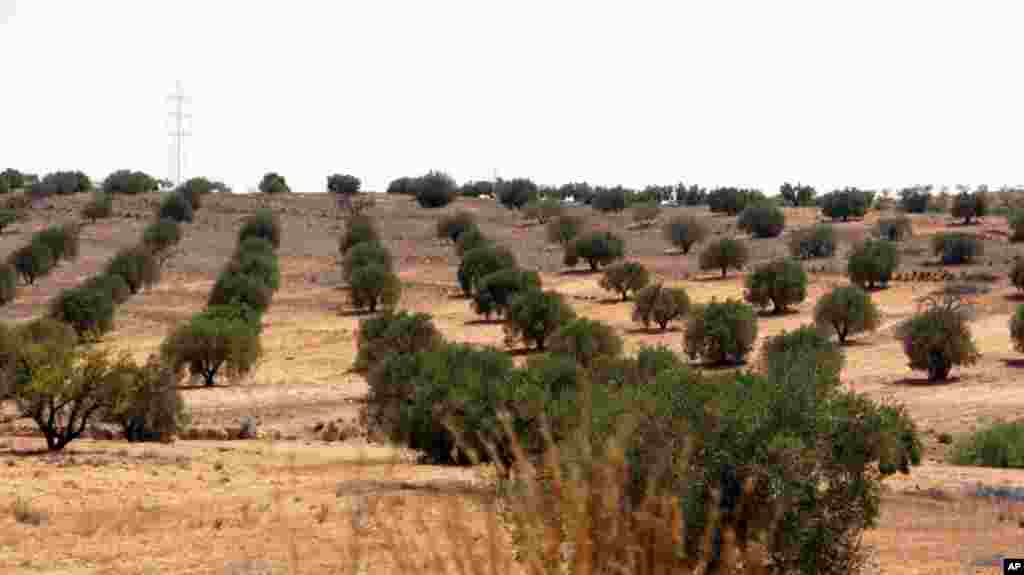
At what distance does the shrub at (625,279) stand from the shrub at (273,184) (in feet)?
254

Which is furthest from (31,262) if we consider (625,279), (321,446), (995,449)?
(995,449)

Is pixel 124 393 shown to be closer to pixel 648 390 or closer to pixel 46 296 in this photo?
pixel 648 390

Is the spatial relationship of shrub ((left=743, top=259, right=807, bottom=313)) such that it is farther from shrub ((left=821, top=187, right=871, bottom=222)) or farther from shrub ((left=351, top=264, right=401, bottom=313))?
shrub ((left=821, top=187, right=871, bottom=222))

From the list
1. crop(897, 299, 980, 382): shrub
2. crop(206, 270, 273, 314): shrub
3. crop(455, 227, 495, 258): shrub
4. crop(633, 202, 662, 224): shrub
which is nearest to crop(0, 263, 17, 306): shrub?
crop(206, 270, 273, 314): shrub

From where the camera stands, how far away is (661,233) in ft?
397

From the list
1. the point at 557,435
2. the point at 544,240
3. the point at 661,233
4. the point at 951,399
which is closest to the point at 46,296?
the point at 544,240

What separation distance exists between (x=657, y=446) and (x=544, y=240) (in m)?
105

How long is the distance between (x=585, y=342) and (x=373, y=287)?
3106 cm

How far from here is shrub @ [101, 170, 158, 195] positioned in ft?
498

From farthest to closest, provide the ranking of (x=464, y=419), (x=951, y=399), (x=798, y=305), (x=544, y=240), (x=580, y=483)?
(x=544, y=240) → (x=798, y=305) → (x=951, y=399) → (x=464, y=419) → (x=580, y=483)

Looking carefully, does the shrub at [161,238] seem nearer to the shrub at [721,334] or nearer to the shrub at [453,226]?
the shrub at [453,226]

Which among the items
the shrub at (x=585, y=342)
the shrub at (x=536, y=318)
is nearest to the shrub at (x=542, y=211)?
the shrub at (x=536, y=318)

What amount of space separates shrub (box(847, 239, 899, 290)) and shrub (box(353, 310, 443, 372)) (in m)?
36.2

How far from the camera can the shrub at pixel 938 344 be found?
55156 mm
